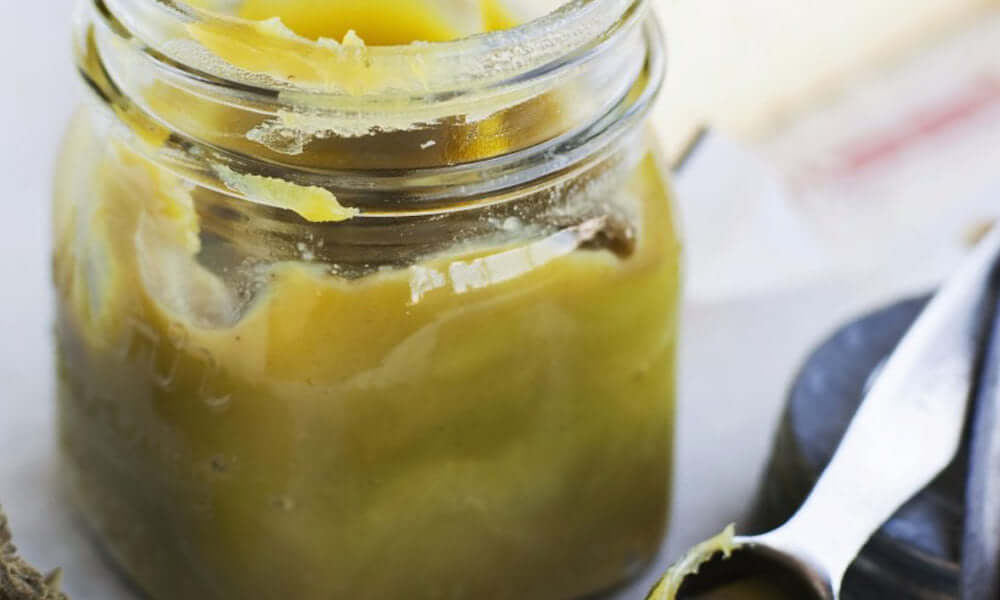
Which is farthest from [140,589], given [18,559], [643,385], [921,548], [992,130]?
[992,130]

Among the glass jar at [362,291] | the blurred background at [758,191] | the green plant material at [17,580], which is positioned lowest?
the green plant material at [17,580]

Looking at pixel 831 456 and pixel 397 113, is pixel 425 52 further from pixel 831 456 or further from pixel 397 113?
pixel 831 456

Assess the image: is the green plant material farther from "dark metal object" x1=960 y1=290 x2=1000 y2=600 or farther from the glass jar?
"dark metal object" x1=960 y1=290 x2=1000 y2=600

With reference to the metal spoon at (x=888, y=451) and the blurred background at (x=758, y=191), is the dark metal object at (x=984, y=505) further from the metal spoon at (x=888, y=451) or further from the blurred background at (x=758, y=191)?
the blurred background at (x=758, y=191)

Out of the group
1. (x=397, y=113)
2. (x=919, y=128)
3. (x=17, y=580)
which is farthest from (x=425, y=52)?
(x=919, y=128)

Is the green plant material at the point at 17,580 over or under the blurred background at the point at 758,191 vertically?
under

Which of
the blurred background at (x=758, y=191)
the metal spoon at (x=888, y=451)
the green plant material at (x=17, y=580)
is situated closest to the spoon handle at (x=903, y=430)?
the metal spoon at (x=888, y=451)

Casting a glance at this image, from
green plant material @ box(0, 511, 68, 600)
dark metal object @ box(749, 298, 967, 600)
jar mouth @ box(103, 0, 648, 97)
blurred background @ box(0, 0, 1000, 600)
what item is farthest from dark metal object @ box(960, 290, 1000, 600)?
green plant material @ box(0, 511, 68, 600)
